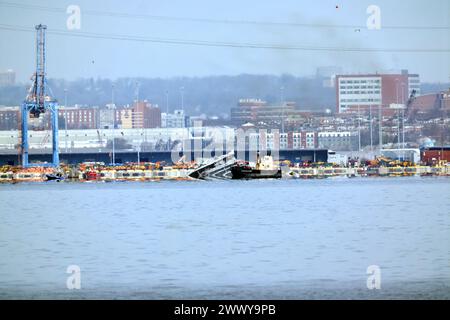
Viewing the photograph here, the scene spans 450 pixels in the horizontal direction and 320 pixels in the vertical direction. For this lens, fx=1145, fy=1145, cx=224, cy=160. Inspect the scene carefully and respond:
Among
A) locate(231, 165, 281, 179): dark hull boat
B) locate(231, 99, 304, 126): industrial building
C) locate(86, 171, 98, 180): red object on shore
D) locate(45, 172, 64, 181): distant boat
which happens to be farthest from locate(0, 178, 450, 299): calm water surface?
locate(231, 99, 304, 126): industrial building

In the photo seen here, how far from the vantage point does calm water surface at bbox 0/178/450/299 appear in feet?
50.9

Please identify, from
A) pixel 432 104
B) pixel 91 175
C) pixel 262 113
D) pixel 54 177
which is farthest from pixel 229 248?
pixel 262 113

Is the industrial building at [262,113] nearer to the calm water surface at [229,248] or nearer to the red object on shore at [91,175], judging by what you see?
the red object on shore at [91,175]

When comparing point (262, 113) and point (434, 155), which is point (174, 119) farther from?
point (434, 155)

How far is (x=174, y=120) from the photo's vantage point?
4505 inches

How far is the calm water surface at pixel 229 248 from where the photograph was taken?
50.9 ft

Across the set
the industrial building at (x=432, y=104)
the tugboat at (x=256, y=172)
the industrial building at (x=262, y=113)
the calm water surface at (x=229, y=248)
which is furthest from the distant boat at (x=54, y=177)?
the industrial building at (x=432, y=104)

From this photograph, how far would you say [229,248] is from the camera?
70.3 feet

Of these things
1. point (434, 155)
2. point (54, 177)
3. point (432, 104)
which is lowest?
point (54, 177)

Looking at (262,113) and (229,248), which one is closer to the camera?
(229,248)
